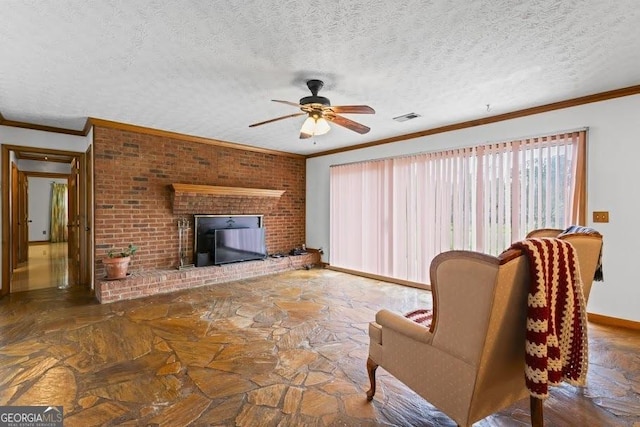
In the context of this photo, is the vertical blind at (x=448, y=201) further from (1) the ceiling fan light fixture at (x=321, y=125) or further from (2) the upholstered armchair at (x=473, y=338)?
(2) the upholstered armchair at (x=473, y=338)

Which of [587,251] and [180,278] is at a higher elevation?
[587,251]

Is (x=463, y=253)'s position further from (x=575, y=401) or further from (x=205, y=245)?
(x=205, y=245)

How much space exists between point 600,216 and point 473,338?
297cm

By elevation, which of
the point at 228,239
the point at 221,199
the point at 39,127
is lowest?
the point at 228,239

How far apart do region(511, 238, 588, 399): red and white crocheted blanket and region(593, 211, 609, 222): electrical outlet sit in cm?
231

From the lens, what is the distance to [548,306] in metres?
1.43

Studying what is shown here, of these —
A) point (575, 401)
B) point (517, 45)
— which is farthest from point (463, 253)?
point (517, 45)

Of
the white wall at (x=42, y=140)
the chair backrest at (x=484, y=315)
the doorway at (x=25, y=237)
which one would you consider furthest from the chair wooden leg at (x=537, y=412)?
the white wall at (x=42, y=140)

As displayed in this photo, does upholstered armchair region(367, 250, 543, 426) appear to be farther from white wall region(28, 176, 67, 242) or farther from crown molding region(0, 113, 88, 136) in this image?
white wall region(28, 176, 67, 242)

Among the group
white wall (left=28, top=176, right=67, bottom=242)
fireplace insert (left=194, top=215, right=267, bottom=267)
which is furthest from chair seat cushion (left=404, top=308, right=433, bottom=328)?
white wall (left=28, top=176, right=67, bottom=242)

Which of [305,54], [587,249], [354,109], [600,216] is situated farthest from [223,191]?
[600,216]

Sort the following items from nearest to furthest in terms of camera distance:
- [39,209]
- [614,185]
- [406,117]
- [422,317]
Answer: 1. [422,317]
2. [614,185]
3. [406,117]
4. [39,209]

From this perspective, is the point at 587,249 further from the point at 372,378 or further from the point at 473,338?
the point at 372,378

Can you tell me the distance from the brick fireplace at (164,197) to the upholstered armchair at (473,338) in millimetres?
3979
